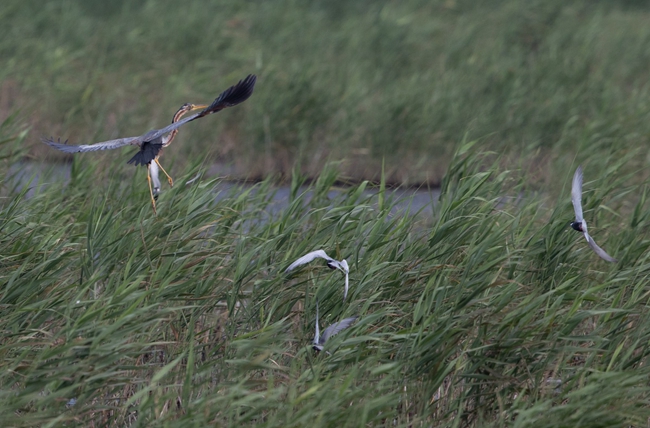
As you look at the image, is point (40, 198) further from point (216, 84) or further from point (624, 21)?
point (624, 21)

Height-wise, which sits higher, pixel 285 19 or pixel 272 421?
pixel 272 421

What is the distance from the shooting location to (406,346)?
11.0 ft

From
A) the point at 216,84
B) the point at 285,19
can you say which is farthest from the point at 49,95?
the point at 285,19

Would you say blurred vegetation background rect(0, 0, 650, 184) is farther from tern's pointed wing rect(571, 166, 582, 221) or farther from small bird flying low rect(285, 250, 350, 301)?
small bird flying low rect(285, 250, 350, 301)

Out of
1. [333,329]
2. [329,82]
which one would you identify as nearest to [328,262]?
[333,329]

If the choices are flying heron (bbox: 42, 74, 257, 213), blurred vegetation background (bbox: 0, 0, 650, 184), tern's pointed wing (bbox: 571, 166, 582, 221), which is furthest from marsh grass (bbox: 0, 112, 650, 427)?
blurred vegetation background (bbox: 0, 0, 650, 184)

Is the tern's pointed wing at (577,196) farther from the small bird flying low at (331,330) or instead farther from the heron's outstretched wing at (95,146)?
the heron's outstretched wing at (95,146)

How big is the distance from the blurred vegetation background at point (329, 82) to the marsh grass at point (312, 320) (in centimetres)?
223

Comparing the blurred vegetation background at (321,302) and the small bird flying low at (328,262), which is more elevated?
the small bird flying low at (328,262)

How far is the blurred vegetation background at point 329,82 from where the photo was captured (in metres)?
7.51

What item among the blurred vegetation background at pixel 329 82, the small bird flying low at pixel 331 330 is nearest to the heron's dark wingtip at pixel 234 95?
the small bird flying low at pixel 331 330

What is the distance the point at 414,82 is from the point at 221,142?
1.76 m

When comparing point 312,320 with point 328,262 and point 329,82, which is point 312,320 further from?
point 329,82

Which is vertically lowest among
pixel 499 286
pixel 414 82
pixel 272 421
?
pixel 414 82
